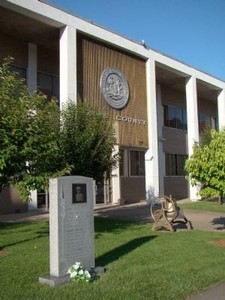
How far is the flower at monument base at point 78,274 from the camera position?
7.71 meters

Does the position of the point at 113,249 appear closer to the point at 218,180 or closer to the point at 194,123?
the point at 218,180

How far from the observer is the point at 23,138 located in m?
10.4

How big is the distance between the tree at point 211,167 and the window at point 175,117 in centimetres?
2176

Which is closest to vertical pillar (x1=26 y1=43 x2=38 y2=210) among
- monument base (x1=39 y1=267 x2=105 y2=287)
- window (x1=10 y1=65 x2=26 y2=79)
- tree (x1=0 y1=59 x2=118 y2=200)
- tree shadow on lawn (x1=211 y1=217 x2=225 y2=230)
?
window (x1=10 y1=65 x2=26 y2=79)

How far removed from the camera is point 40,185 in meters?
10.9

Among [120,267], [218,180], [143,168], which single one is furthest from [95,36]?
[120,267]

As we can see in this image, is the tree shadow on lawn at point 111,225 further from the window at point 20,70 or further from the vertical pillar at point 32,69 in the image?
the window at point 20,70

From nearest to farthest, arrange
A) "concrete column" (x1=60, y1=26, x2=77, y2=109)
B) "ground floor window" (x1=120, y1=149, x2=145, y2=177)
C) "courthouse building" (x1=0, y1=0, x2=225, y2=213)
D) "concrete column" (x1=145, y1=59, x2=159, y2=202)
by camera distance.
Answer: "concrete column" (x1=60, y1=26, x2=77, y2=109) < "courthouse building" (x1=0, y1=0, x2=225, y2=213) < "concrete column" (x1=145, y1=59, x2=159, y2=202) < "ground floor window" (x1=120, y1=149, x2=145, y2=177)

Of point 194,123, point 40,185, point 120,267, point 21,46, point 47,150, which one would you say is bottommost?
point 120,267

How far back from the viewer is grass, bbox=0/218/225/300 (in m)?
7.11

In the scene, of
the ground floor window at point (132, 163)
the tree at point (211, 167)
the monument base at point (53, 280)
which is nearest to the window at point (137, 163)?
the ground floor window at point (132, 163)

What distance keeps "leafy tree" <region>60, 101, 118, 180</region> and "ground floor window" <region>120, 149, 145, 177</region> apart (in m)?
11.6

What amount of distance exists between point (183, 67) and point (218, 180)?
20880 millimetres

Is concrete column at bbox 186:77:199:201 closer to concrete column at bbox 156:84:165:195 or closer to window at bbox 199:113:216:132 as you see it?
concrete column at bbox 156:84:165:195
